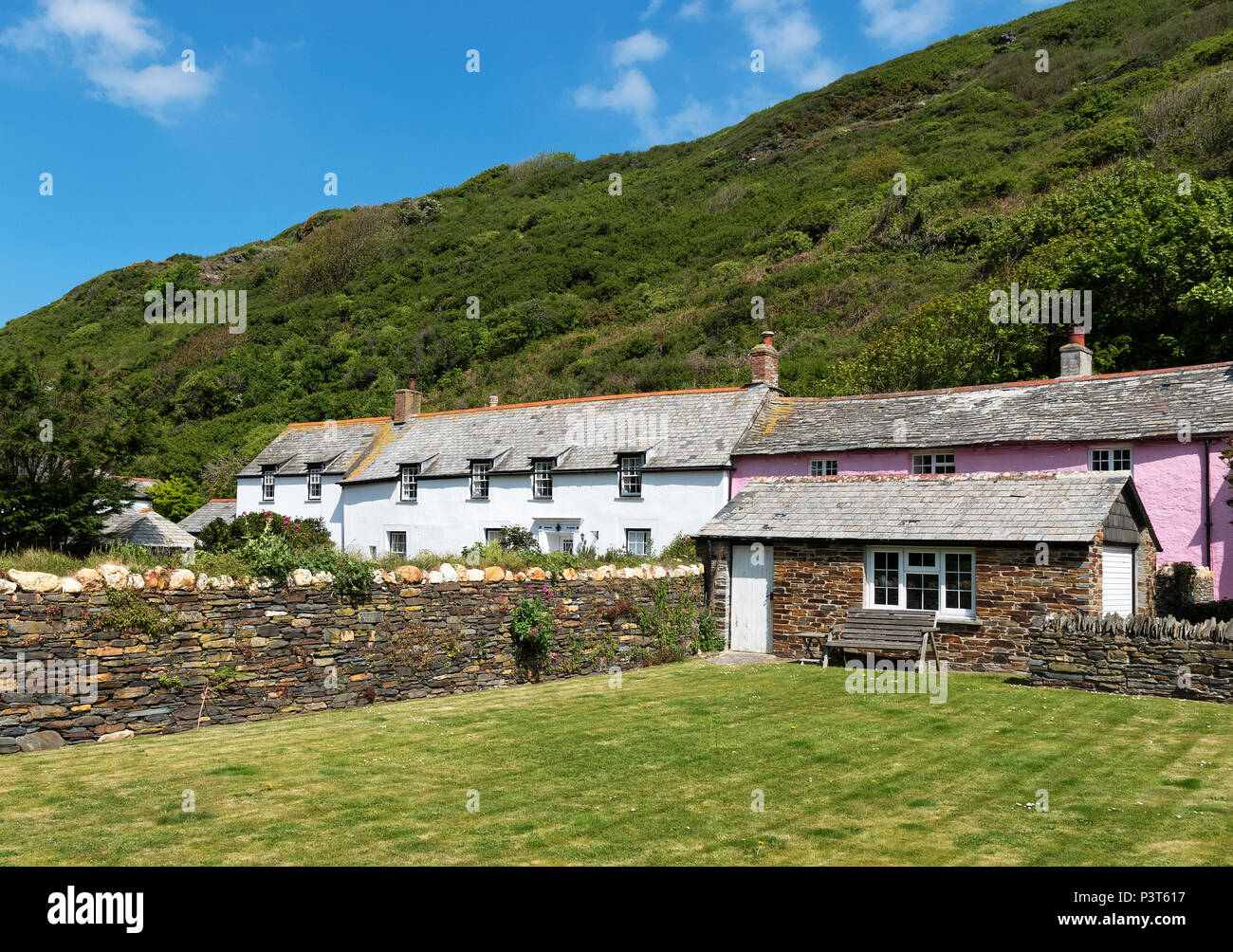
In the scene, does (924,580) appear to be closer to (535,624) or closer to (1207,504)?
(535,624)

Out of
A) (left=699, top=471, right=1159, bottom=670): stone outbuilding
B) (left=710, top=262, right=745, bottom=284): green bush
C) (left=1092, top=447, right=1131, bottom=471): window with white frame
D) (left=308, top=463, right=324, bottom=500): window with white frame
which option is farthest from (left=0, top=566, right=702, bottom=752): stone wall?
(left=710, top=262, right=745, bottom=284): green bush

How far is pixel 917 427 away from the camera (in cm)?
2667

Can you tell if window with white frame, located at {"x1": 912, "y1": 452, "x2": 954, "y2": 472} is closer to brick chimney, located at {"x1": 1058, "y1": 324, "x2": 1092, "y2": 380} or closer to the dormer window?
brick chimney, located at {"x1": 1058, "y1": 324, "x2": 1092, "y2": 380}

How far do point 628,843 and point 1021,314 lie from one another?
3429cm

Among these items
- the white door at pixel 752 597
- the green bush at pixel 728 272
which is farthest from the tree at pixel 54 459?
the green bush at pixel 728 272

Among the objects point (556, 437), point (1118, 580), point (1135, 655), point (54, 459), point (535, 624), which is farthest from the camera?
point (556, 437)

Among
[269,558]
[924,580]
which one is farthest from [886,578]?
[269,558]

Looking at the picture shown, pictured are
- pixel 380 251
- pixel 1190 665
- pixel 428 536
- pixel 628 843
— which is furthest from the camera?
pixel 380 251

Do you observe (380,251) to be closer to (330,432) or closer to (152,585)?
(330,432)

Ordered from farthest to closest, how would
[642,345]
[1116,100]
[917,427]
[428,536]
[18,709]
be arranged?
[1116,100], [642,345], [428,536], [917,427], [18,709]

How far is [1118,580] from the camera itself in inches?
704

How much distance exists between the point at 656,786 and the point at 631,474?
73.5 ft

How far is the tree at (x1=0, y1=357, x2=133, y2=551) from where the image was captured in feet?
71.2
